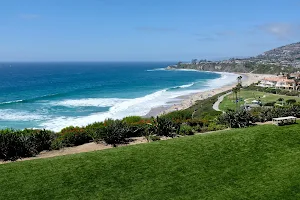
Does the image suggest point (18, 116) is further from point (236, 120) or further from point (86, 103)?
point (236, 120)

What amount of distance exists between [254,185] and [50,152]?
8.78 metres

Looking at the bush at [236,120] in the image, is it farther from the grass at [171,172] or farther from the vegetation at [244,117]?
the grass at [171,172]

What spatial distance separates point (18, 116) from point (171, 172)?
1607 inches

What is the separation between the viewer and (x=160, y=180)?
31.9 feet

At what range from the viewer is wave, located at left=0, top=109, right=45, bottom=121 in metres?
43.6

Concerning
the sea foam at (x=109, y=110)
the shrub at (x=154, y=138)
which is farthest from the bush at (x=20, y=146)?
the sea foam at (x=109, y=110)

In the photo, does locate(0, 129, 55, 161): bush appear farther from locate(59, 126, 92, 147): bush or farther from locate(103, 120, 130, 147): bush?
locate(103, 120, 130, 147): bush

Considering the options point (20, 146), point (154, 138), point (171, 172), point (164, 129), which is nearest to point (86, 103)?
point (164, 129)

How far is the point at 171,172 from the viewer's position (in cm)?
1028

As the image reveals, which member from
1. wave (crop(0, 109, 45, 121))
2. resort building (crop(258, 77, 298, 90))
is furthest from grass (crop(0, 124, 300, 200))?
resort building (crop(258, 77, 298, 90))

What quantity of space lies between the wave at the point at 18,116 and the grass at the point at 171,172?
34.8 meters

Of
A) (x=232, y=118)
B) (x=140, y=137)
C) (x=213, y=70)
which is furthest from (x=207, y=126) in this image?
(x=213, y=70)

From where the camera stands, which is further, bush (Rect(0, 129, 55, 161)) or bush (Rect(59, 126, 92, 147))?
bush (Rect(59, 126, 92, 147))

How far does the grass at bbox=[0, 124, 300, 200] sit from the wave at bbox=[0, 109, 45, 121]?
34.8 metres
